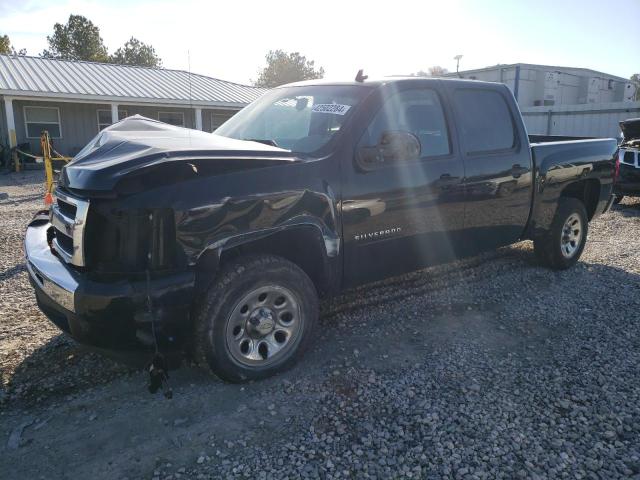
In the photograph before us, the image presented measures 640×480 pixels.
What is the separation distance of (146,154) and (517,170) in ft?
11.2

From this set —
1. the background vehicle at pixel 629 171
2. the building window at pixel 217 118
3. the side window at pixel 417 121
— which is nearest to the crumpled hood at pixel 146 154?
the side window at pixel 417 121

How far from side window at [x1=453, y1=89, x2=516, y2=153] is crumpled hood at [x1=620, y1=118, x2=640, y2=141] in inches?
290

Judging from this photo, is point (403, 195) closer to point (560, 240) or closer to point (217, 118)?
point (560, 240)

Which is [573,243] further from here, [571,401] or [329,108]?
[329,108]

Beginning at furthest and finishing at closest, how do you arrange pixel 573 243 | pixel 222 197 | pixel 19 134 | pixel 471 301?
pixel 19 134, pixel 573 243, pixel 471 301, pixel 222 197

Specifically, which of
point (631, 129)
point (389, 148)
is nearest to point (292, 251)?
point (389, 148)

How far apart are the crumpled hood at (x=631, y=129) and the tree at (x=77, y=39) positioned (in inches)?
2355

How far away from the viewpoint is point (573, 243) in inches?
225

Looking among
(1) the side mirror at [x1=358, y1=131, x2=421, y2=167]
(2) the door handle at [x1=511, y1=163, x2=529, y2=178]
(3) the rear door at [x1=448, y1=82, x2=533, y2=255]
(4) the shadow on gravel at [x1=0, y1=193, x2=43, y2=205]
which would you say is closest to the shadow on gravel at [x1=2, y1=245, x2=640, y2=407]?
(3) the rear door at [x1=448, y1=82, x2=533, y2=255]

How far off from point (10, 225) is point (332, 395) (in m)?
6.98

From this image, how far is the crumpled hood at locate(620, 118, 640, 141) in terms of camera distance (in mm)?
10324

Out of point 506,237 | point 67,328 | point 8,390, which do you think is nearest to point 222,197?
point 67,328

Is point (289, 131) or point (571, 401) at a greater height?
point (289, 131)

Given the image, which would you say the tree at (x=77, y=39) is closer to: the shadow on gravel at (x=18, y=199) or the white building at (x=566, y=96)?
the white building at (x=566, y=96)
